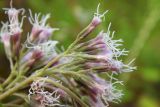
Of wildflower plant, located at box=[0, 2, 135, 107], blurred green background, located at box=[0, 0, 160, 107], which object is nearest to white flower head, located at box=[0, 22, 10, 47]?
wildflower plant, located at box=[0, 2, 135, 107]

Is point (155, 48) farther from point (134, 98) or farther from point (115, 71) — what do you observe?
point (115, 71)

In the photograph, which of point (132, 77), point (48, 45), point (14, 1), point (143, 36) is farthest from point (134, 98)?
point (48, 45)

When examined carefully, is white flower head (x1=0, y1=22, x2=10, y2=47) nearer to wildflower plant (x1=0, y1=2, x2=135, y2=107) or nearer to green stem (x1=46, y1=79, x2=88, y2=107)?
wildflower plant (x1=0, y1=2, x2=135, y2=107)

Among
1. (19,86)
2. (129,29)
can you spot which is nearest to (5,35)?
(19,86)

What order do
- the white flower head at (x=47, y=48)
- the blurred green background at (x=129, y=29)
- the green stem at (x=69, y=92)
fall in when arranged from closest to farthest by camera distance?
the green stem at (x=69, y=92), the white flower head at (x=47, y=48), the blurred green background at (x=129, y=29)

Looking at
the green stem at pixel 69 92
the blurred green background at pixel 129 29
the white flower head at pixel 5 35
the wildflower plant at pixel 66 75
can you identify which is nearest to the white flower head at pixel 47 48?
the wildflower plant at pixel 66 75

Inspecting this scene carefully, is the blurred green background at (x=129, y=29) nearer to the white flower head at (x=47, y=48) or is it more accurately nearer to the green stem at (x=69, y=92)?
the white flower head at (x=47, y=48)

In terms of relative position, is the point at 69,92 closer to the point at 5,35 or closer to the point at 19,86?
the point at 19,86
